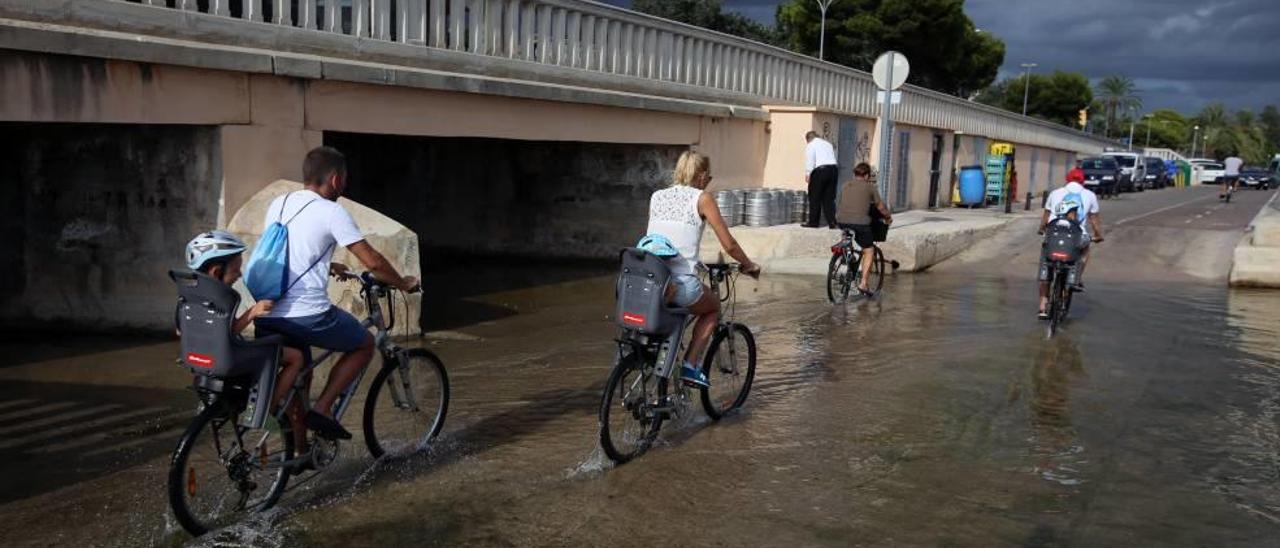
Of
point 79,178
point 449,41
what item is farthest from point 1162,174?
point 79,178

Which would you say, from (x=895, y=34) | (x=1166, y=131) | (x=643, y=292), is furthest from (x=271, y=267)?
Result: (x=1166, y=131)

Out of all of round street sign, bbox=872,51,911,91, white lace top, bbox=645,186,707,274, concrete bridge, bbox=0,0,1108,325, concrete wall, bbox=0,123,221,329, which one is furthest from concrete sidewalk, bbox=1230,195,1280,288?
concrete wall, bbox=0,123,221,329

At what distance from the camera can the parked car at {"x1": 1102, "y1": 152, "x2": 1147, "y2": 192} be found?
4616cm

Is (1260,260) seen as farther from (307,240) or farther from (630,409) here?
(307,240)

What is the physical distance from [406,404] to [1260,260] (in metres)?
13.2

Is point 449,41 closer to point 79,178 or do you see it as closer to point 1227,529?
point 79,178

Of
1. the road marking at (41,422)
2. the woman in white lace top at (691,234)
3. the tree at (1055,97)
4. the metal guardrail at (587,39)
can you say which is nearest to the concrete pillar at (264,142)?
the metal guardrail at (587,39)

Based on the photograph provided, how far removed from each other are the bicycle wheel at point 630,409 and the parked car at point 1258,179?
191 feet

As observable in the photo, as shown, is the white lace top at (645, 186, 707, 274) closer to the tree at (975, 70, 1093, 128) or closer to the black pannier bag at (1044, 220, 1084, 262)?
the black pannier bag at (1044, 220, 1084, 262)

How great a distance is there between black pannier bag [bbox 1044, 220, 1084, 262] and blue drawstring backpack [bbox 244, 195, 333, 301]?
7.95 meters

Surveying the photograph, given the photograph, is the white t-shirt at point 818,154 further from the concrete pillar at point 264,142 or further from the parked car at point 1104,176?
the parked car at point 1104,176

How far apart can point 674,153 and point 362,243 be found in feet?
39.2

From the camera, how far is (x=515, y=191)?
676 inches

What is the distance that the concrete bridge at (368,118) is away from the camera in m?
8.41
